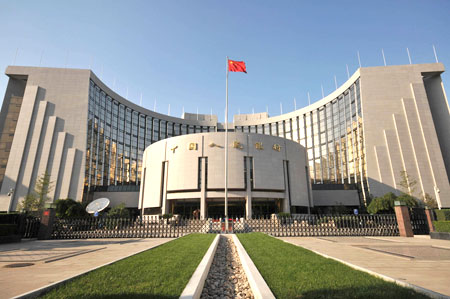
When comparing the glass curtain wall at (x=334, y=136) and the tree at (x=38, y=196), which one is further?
the glass curtain wall at (x=334, y=136)

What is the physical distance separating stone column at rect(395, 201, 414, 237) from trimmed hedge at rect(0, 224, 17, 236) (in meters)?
31.5

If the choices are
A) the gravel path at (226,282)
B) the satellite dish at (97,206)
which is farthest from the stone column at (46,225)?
the satellite dish at (97,206)

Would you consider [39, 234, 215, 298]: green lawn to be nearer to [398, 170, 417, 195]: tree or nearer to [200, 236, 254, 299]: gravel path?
[200, 236, 254, 299]: gravel path

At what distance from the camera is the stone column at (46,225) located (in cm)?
2059

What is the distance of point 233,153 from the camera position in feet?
147

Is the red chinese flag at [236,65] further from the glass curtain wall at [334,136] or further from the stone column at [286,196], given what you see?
the glass curtain wall at [334,136]

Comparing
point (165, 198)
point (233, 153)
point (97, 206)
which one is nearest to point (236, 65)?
point (233, 153)

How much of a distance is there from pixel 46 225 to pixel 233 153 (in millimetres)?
29916

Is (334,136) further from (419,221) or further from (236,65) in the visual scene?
→ (419,221)

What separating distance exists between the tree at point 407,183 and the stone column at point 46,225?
53.2 metres

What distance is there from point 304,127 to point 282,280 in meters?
70.7

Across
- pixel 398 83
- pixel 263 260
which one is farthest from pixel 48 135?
pixel 398 83

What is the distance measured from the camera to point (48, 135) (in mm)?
49375

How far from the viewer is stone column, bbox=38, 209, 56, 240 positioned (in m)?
20.6
